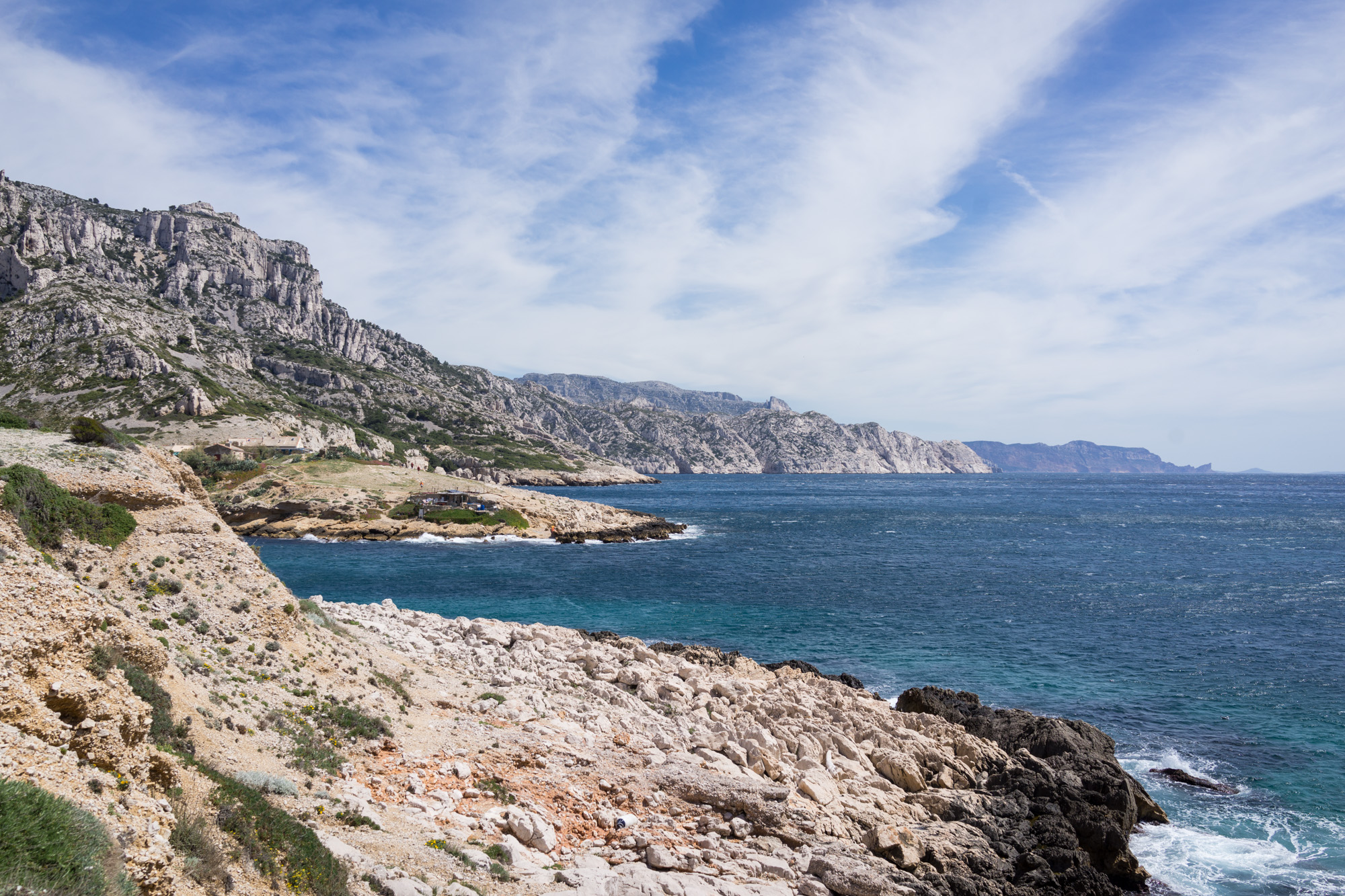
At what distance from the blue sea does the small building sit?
3087 centimetres

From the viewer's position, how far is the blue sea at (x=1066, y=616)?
20.1 metres

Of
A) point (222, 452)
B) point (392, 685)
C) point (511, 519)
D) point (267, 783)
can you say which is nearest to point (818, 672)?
→ point (392, 685)

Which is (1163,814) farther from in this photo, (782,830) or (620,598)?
(620,598)

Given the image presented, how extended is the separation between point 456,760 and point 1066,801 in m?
15.6

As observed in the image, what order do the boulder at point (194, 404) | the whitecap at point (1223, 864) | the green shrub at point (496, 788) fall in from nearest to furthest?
the green shrub at point (496, 788) < the whitecap at point (1223, 864) < the boulder at point (194, 404)

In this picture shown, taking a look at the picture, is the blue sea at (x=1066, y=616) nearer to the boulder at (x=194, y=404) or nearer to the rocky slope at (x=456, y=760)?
the rocky slope at (x=456, y=760)

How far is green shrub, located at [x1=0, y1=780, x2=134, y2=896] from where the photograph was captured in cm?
554

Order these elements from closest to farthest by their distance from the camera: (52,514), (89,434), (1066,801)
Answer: (52,514)
(1066,801)
(89,434)

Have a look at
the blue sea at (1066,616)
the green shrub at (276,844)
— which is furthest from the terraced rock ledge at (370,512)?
the green shrub at (276,844)

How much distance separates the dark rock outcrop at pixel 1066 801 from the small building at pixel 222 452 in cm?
9722

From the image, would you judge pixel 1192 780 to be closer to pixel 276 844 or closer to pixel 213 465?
pixel 276 844

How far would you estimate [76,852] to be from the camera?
19.9ft

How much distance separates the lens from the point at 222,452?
94.1 metres

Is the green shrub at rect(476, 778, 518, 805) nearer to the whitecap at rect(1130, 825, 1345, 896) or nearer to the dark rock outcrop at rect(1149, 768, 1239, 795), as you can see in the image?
the whitecap at rect(1130, 825, 1345, 896)
